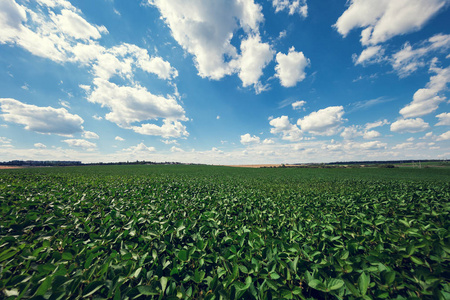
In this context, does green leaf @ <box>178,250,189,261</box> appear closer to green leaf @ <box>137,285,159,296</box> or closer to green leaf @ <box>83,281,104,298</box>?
green leaf @ <box>137,285,159,296</box>

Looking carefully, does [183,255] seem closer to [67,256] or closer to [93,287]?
[93,287]

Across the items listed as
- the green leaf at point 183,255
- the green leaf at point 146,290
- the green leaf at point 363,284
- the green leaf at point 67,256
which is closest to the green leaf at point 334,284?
the green leaf at point 363,284

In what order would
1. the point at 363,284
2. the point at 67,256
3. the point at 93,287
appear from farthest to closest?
1. the point at 67,256
2. the point at 363,284
3. the point at 93,287

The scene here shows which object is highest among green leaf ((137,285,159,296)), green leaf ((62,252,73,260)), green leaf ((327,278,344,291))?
green leaf ((62,252,73,260))

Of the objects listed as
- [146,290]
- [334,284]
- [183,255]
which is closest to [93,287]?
[146,290]

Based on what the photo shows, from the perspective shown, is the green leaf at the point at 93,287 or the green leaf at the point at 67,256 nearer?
the green leaf at the point at 93,287

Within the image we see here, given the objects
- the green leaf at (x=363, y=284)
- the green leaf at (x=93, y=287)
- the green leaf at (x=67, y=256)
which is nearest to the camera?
the green leaf at (x=93, y=287)

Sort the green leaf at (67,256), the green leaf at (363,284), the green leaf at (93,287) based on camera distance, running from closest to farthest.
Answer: the green leaf at (93,287) < the green leaf at (363,284) < the green leaf at (67,256)

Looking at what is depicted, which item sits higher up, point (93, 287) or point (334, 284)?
point (93, 287)

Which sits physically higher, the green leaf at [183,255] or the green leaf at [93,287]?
the green leaf at [93,287]

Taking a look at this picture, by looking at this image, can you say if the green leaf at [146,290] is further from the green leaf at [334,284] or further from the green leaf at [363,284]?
the green leaf at [363,284]

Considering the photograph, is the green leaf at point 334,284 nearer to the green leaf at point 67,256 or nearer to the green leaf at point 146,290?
the green leaf at point 146,290

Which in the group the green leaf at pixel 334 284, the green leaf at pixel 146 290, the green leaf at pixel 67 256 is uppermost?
the green leaf at pixel 67 256

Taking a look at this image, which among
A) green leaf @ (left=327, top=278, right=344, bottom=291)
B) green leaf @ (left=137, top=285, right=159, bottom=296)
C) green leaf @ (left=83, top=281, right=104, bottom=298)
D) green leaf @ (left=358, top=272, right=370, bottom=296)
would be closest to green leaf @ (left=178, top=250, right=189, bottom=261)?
green leaf @ (left=137, top=285, right=159, bottom=296)
